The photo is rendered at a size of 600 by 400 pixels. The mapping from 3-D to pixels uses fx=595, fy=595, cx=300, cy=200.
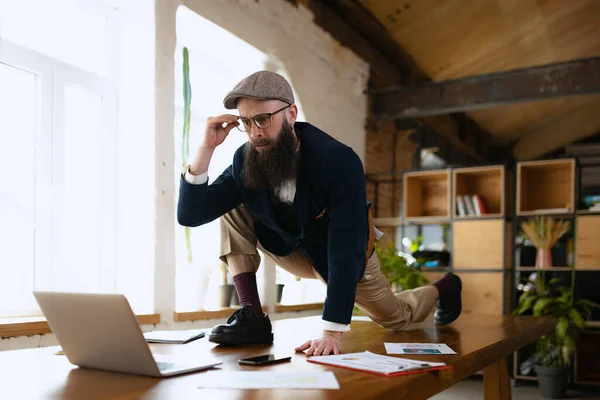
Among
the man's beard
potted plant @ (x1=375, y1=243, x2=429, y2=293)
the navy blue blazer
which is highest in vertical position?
the man's beard

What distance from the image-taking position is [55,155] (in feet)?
10.3

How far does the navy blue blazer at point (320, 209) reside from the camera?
1821mm

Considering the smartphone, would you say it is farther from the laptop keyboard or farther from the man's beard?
the man's beard

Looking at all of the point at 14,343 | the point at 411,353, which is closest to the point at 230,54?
the point at 14,343

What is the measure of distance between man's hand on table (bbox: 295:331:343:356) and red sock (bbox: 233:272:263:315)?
372 millimetres

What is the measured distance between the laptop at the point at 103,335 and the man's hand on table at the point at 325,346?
292 mm

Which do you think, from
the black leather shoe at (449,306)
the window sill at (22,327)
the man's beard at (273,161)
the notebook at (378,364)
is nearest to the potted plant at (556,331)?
the black leather shoe at (449,306)

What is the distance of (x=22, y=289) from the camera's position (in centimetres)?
295

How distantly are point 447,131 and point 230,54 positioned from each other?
4.75 m

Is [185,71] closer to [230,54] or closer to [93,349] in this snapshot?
[230,54]

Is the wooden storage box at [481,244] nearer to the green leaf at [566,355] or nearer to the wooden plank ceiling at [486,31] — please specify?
the green leaf at [566,355]

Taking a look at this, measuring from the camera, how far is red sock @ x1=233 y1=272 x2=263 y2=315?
208 centimetres

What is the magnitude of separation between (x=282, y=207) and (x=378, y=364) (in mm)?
814

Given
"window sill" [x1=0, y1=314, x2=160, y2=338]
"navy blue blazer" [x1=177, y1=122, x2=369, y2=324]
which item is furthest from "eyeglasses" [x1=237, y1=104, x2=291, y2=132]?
"window sill" [x1=0, y1=314, x2=160, y2=338]
